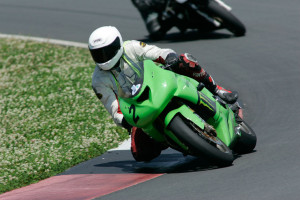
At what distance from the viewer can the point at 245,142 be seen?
670 centimetres

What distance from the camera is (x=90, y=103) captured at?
10086mm

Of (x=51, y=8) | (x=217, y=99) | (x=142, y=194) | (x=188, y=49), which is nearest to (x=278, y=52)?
(x=188, y=49)

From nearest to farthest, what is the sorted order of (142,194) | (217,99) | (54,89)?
(142,194) < (217,99) < (54,89)

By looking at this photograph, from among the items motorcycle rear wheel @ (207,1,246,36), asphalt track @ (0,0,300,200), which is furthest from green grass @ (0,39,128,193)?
motorcycle rear wheel @ (207,1,246,36)

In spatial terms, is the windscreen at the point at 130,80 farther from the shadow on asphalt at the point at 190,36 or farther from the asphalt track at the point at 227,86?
the shadow on asphalt at the point at 190,36

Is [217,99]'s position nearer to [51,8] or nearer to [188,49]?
[188,49]

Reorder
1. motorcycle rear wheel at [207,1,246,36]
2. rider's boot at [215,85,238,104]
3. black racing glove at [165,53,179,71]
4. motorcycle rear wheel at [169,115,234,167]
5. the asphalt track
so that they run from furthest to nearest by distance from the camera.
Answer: motorcycle rear wheel at [207,1,246,36], rider's boot at [215,85,238,104], black racing glove at [165,53,179,71], motorcycle rear wheel at [169,115,234,167], the asphalt track

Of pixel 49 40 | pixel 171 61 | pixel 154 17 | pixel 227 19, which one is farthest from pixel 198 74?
pixel 49 40

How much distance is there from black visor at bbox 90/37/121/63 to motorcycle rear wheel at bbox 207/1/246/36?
641 cm

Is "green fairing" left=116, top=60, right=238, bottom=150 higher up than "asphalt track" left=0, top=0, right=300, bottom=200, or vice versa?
"green fairing" left=116, top=60, right=238, bottom=150

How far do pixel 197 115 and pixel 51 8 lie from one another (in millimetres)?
11560

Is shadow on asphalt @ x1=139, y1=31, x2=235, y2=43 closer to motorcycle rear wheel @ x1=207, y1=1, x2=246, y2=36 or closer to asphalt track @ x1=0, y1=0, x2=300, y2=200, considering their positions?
asphalt track @ x1=0, y1=0, x2=300, y2=200

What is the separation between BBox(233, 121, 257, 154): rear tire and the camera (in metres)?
6.70

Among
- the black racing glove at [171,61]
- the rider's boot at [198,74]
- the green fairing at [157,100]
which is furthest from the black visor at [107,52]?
the rider's boot at [198,74]
